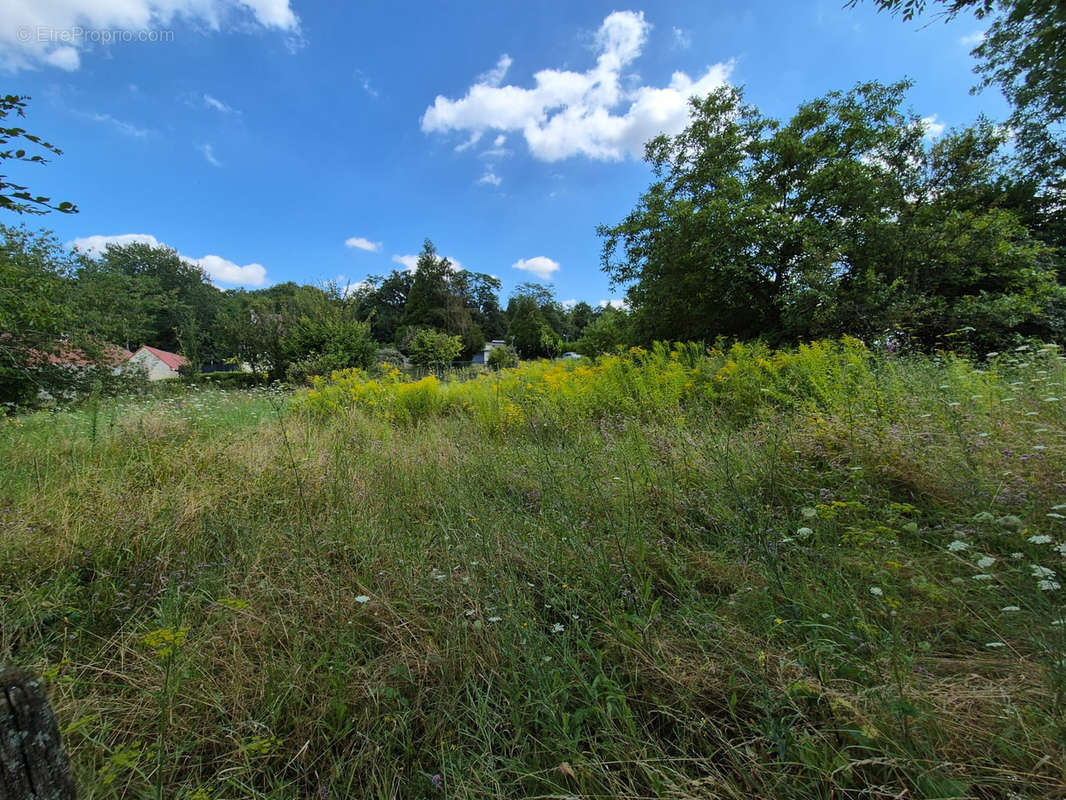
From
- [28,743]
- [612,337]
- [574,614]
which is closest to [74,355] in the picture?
[28,743]

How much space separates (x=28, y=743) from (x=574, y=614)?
1290mm

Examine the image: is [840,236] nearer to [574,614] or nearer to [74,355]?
[574,614]

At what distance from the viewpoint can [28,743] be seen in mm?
511

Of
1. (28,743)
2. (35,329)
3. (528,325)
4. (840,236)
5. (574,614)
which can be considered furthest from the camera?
(528,325)

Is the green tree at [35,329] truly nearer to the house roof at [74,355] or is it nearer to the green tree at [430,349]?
the house roof at [74,355]

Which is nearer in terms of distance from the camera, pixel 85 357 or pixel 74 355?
pixel 74 355

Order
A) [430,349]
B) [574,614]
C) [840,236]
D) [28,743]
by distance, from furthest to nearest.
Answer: [430,349]
[840,236]
[574,614]
[28,743]

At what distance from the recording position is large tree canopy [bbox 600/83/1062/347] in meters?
6.13

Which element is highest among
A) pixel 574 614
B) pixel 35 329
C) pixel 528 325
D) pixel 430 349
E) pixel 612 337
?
pixel 528 325

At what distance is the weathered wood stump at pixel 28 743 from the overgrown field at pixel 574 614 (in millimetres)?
452

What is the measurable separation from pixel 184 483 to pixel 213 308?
56283mm

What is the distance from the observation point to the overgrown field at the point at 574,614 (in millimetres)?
945

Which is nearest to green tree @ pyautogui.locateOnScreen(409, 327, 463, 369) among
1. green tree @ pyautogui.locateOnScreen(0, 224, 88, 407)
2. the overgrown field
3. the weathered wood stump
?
green tree @ pyautogui.locateOnScreen(0, 224, 88, 407)

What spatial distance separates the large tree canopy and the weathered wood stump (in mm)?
8269
